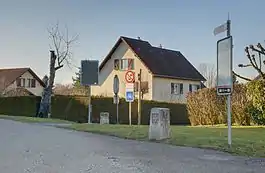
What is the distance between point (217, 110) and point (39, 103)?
18.5 m

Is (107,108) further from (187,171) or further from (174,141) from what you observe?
(187,171)

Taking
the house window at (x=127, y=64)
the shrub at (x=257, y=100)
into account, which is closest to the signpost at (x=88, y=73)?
the shrub at (x=257, y=100)

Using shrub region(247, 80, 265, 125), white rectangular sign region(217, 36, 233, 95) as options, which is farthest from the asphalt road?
shrub region(247, 80, 265, 125)

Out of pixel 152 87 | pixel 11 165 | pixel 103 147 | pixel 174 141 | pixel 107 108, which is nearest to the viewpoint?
pixel 11 165

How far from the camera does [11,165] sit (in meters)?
9.48

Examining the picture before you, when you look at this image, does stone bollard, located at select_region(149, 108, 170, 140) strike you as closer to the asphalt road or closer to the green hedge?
the asphalt road

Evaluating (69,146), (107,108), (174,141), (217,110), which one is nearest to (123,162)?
(69,146)

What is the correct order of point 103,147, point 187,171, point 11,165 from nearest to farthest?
1. point 187,171
2. point 11,165
3. point 103,147

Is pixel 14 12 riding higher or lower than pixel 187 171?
higher

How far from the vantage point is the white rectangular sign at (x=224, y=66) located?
523 inches

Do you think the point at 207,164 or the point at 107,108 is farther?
the point at 107,108

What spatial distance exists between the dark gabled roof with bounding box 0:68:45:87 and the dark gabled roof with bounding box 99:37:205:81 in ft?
54.4

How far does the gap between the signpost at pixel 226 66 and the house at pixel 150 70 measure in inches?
1459

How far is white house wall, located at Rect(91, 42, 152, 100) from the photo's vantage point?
52.2 metres
